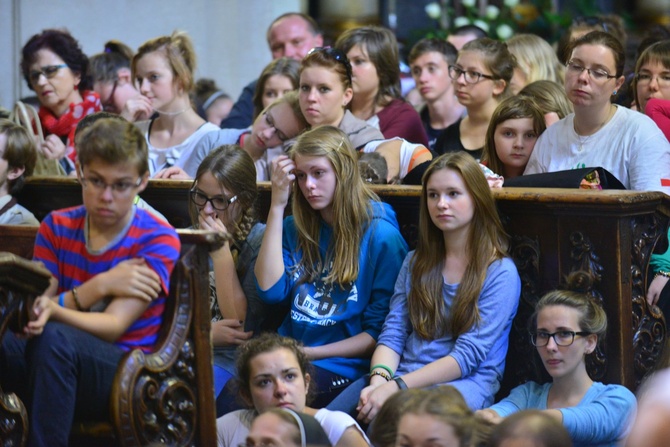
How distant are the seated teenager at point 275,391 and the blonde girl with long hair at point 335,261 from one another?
388 millimetres

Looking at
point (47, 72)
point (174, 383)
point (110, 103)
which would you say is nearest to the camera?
point (174, 383)

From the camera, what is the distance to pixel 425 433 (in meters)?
2.75

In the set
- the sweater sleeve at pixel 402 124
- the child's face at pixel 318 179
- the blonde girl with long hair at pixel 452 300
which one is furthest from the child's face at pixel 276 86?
the blonde girl with long hair at pixel 452 300

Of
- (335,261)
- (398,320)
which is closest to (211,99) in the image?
(335,261)

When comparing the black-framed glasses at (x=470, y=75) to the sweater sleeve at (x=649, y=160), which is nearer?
the sweater sleeve at (x=649, y=160)

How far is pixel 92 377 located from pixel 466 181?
1.45 metres

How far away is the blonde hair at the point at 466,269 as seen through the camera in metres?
3.73

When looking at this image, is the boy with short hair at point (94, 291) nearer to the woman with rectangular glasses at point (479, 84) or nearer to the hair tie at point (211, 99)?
the woman with rectangular glasses at point (479, 84)

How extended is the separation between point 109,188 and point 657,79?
2.73 metres

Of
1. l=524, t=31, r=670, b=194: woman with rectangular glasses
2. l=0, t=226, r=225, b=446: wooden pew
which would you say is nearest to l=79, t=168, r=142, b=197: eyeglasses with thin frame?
l=0, t=226, r=225, b=446: wooden pew

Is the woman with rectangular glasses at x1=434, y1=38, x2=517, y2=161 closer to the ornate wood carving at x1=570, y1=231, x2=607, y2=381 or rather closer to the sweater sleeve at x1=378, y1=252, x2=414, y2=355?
the sweater sleeve at x1=378, y1=252, x2=414, y2=355

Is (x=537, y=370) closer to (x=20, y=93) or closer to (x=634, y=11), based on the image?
(x=20, y=93)

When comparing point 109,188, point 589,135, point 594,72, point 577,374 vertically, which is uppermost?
point 594,72

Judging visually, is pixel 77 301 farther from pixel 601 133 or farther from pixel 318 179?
pixel 601 133
